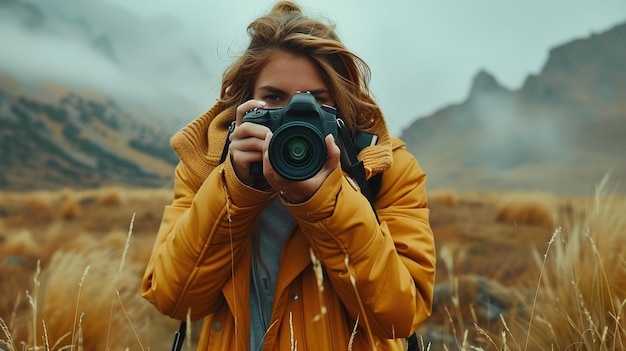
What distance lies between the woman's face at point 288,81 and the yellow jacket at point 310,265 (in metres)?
0.33

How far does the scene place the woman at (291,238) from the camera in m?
1.27

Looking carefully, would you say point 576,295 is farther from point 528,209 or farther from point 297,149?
point 528,209

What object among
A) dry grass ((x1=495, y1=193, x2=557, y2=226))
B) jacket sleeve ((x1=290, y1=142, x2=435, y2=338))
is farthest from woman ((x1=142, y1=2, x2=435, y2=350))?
dry grass ((x1=495, y1=193, x2=557, y2=226))

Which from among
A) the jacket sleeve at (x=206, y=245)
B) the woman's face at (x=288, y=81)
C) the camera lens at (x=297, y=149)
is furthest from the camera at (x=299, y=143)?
the woman's face at (x=288, y=81)

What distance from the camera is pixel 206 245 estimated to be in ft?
4.49

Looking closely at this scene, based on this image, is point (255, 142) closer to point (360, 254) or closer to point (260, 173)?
point (260, 173)

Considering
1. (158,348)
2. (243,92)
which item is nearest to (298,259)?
(243,92)

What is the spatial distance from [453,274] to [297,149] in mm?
4535

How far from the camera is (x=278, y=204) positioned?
163 cm

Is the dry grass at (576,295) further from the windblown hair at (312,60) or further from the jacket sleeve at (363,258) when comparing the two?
the windblown hair at (312,60)

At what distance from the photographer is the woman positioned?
4.16ft

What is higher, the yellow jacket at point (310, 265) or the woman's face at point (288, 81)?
the woman's face at point (288, 81)

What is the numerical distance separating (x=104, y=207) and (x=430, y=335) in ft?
30.6

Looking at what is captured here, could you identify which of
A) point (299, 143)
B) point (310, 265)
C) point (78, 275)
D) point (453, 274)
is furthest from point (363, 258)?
point (453, 274)
